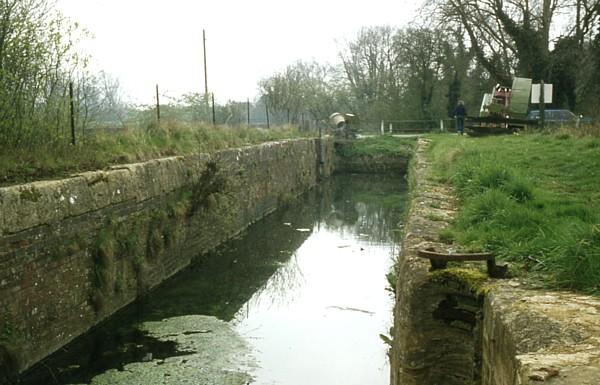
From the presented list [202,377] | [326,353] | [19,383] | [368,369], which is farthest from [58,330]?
[368,369]

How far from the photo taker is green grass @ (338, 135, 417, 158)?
29.0 meters

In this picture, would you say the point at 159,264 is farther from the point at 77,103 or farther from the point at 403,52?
the point at 403,52

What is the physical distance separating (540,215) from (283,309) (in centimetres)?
476

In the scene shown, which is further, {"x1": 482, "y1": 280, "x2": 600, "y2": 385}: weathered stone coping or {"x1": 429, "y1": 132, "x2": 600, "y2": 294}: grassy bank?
{"x1": 429, "y1": 132, "x2": 600, "y2": 294}: grassy bank

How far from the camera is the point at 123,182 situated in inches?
338

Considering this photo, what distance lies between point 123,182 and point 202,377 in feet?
11.1

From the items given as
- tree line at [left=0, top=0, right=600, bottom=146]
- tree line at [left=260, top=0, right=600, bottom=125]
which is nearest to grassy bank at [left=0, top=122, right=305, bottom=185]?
tree line at [left=0, top=0, right=600, bottom=146]

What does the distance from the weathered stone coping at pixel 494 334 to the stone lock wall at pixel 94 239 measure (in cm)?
397

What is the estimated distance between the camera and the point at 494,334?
9.09ft

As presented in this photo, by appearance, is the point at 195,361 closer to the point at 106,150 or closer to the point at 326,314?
the point at 326,314

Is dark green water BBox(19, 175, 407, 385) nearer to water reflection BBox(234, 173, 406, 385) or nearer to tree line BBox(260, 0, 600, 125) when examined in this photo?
water reflection BBox(234, 173, 406, 385)

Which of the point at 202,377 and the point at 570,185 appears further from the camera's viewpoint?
the point at 570,185

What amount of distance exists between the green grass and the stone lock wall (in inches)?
649

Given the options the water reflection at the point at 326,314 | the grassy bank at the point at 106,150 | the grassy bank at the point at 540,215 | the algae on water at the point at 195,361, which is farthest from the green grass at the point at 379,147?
the algae on water at the point at 195,361
